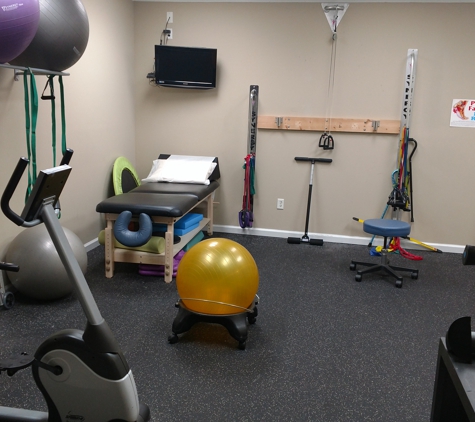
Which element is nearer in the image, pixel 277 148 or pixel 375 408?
pixel 375 408

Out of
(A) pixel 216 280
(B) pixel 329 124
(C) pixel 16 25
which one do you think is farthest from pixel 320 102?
(C) pixel 16 25

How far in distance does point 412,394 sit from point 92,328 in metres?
1.51

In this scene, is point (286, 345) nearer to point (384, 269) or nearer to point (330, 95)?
point (384, 269)

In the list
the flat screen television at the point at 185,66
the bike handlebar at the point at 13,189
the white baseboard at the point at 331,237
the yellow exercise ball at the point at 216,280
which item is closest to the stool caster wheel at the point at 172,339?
the yellow exercise ball at the point at 216,280

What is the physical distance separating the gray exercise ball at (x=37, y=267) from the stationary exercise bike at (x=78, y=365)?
51.5 inches

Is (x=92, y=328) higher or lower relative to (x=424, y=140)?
lower

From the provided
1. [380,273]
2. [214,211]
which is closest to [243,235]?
[214,211]

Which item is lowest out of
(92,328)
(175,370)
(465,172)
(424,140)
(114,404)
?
(175,370)

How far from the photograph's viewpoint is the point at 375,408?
6.55 ft

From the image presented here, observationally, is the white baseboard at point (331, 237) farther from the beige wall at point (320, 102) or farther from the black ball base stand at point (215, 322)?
the black ball base stand at point (215, 322)

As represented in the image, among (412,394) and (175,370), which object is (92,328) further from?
(412,394)

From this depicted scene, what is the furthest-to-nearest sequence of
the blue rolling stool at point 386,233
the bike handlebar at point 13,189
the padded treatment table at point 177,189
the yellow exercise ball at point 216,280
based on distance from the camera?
the padded treatment table at point 177,189 → the blue rolling stool at point 386,233 → the yellow exercise ball at point 216,280 → the bike handlebar at point 13,189

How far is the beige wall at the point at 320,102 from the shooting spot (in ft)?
14.0

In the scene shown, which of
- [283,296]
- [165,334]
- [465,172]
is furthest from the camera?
[465,172]
